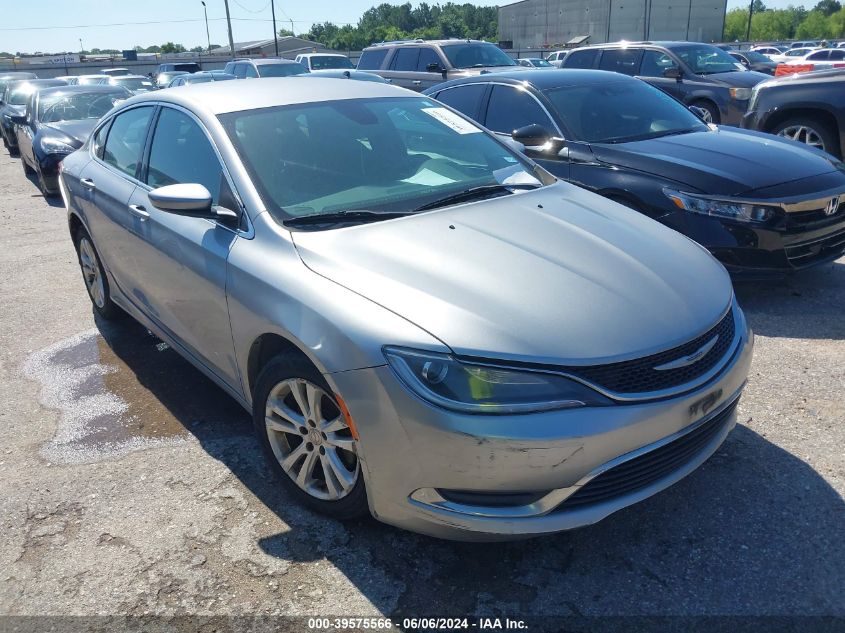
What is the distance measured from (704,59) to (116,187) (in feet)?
34.3

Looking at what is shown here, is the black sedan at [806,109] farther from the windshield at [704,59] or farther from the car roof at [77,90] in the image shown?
the car roof at [77,90]

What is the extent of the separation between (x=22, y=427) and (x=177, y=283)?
130 centimetres

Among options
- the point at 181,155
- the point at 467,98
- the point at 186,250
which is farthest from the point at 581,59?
the point at 186,250

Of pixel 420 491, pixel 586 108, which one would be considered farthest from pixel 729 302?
pixel 586 108

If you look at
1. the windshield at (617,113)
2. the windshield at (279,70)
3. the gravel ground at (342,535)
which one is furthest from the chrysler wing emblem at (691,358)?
the windshield at (279,70)

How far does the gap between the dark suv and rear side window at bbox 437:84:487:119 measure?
18.2 feet

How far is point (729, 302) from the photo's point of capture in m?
2.86

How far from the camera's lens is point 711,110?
436 inches

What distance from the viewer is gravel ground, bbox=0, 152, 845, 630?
8.18ft

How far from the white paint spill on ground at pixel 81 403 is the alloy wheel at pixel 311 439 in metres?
0.94

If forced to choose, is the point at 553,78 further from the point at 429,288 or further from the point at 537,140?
the point at 429,288

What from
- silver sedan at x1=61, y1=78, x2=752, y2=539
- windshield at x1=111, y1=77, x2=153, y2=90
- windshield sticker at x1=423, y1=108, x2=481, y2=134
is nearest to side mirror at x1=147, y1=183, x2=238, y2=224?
silver sedan at x1=61, y1=78, x2=752, y2=539

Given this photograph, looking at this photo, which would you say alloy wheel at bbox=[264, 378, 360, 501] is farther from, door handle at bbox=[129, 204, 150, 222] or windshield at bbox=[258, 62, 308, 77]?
windshield at bbox=[258, 62, 308, 77]

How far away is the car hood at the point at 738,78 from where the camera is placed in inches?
427
